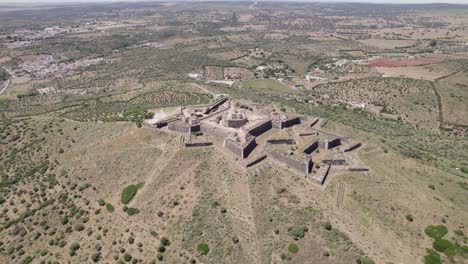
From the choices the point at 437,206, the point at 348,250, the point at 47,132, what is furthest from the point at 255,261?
the point at 47,132

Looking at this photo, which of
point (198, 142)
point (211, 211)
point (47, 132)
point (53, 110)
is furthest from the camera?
point (53, 110)

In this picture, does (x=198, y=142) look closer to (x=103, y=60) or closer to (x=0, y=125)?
(x=0, y=125)

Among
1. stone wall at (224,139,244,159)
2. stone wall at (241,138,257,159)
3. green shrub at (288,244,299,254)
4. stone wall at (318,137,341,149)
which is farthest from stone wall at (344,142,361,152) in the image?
green shrub at (288,244,299,254)

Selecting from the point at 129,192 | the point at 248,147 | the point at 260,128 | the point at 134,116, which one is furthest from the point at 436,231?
the point at 134,116

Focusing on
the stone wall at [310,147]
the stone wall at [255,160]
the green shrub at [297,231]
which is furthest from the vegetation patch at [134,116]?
the green shrub at [297,231]

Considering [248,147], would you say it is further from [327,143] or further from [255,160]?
[327,143]

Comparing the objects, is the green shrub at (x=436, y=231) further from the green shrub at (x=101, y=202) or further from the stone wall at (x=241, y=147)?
the green shrub at (x=101, y=202)

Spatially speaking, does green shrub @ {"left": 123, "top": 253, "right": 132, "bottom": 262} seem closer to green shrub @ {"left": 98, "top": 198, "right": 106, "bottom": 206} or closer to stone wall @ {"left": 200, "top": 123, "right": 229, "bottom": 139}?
green shrub @ {"left": 98, "top": 198, "right": 106, "bottom": 206}
